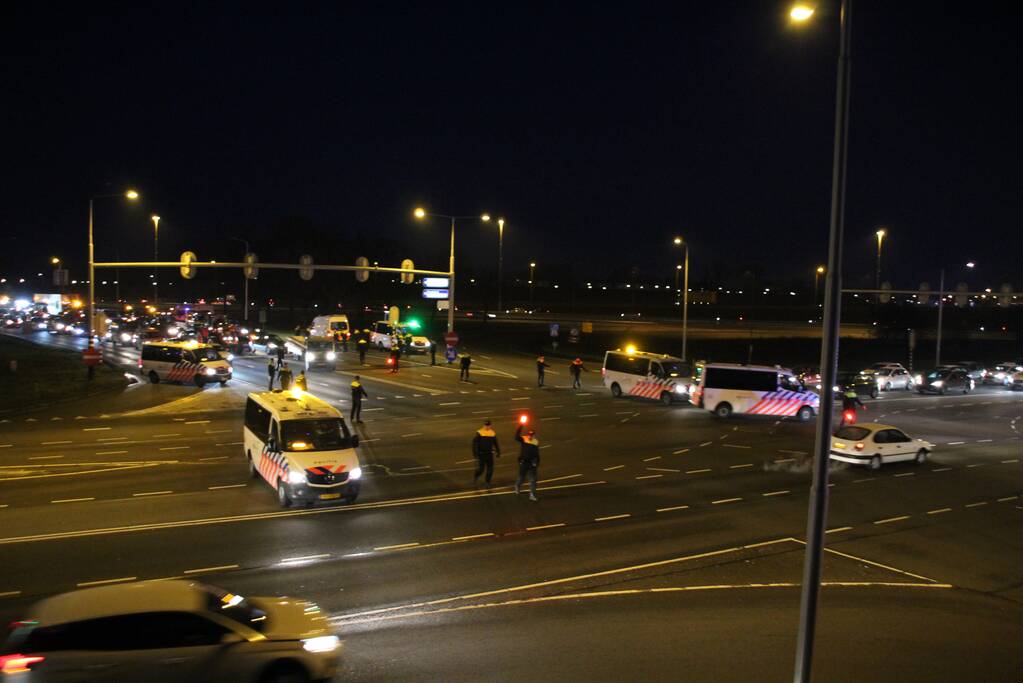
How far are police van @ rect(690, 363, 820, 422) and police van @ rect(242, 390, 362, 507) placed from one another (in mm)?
19378

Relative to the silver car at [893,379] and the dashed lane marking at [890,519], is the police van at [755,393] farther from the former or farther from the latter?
the silver car at [893,379]

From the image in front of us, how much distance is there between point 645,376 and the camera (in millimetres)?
38250

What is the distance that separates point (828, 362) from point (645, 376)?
31.1 meters

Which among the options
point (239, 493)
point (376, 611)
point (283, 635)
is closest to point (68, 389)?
point (239, 493)

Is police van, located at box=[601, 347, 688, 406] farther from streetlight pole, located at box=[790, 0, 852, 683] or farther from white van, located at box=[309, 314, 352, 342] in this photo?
white van, located at box=[309, 314, 352, 342]

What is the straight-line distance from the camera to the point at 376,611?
36.2ft

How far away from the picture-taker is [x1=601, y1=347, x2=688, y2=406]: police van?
3734cm

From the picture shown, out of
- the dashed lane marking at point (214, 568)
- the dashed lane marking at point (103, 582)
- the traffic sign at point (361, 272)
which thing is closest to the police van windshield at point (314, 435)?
the dashed lane marking at point (214, 568)

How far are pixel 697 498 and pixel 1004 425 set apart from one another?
881 inches

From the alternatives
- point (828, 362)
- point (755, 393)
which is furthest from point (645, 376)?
point (828, 362)

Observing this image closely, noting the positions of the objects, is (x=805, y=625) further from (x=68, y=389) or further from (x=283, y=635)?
(x=68, y=389)

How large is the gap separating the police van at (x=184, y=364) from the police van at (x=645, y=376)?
61.9 ft

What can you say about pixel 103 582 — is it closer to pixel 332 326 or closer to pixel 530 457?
pixel 530 457

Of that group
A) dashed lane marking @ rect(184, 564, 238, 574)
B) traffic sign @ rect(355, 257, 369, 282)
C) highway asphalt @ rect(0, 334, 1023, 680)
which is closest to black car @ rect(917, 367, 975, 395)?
highway asphalt @ rect(0, 334, 1023, 680)
